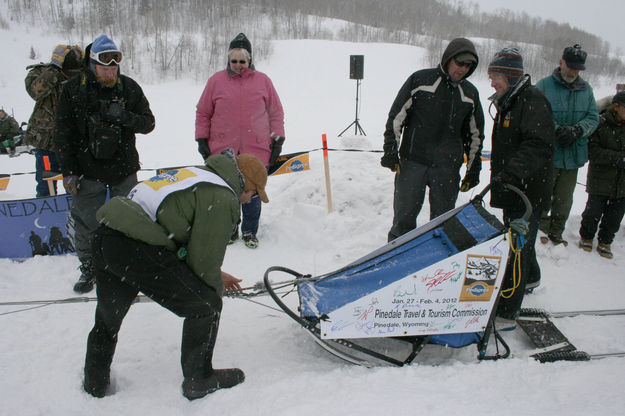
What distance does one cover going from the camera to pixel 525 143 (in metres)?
2.91

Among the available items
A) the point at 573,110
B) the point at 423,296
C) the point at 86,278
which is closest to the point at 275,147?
the point at 86,278

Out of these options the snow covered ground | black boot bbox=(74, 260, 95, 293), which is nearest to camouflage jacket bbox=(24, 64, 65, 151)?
the snow covered ground

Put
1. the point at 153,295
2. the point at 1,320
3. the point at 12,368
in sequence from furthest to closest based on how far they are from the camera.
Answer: the point at 1,320 < the point at 12,368 < the point at 153,295

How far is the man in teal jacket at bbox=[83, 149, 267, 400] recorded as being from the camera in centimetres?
208

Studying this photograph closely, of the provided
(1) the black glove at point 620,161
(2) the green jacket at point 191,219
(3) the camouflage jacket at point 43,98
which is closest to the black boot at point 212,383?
(2) the green jacket at point 191,219

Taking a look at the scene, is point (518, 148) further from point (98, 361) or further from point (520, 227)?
point (98, 361)

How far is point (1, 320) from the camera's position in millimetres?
3127

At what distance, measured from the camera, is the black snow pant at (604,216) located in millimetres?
4273

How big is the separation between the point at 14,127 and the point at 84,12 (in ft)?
67.2

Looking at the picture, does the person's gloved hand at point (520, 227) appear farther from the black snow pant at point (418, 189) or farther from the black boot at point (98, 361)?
the black boot at point (98, 361)

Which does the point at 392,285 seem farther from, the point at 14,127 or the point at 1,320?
the point at 14,127

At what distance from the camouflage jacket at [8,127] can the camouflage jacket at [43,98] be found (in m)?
6.14

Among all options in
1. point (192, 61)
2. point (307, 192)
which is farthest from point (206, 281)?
point (192, 61)

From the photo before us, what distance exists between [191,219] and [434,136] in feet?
7.70
